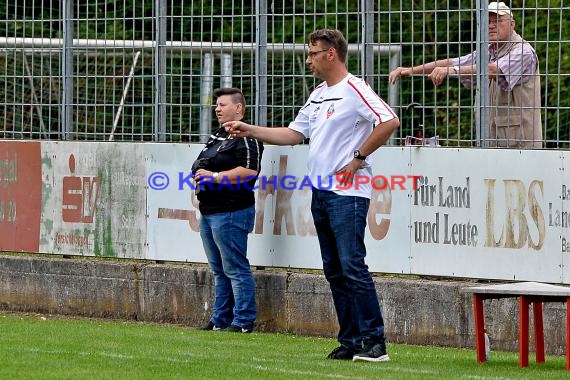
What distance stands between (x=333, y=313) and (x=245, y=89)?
2.27m

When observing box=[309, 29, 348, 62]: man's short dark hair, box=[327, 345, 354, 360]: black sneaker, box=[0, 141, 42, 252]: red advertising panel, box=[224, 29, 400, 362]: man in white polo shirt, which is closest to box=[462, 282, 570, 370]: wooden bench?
box=[224, 29, 400, 362]: man in white polo shirt

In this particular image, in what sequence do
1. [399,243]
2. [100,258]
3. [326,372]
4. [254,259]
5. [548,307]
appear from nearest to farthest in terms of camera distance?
[326,372] < [548,307] < [399,243] < [254,259] < [100,258]

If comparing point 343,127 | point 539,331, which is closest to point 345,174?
point 343,127

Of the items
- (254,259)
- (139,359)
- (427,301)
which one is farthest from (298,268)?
(139,359)

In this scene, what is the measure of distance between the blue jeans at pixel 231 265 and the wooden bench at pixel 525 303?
9.78ft

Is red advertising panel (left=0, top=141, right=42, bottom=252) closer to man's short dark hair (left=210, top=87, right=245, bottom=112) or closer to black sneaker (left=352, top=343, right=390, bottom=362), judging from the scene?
man's short dark hair (left=210, top=87, right=245, bottom=112)

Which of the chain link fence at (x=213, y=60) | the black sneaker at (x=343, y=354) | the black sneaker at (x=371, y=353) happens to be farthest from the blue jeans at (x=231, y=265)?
the black sneaker at (x=371, y=353)

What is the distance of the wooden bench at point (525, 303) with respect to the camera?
395 inches

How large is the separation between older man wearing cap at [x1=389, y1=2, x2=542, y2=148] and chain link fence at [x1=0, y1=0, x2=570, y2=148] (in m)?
0.09

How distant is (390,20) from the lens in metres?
13.1

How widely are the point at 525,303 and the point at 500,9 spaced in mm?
3009

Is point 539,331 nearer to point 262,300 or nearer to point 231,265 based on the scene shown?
point 231,265

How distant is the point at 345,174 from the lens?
A: 10367 mm

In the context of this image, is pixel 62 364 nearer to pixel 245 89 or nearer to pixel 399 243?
pixel 399 243
